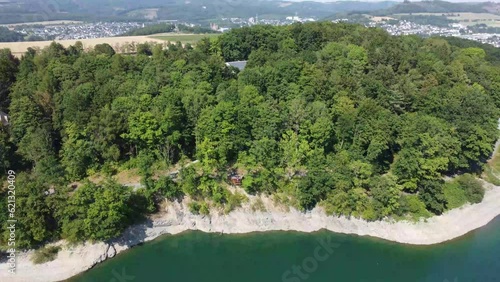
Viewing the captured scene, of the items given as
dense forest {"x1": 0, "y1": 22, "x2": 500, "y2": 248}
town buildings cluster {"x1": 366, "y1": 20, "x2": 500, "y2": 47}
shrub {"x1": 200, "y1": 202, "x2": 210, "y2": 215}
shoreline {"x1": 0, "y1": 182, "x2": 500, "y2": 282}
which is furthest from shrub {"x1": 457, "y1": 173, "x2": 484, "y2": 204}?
town buildings cluster {"x1": 366, "y1": 20, "x2": 500, "y2": 47}

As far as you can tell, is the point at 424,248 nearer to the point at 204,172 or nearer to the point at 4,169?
the point at 204,172

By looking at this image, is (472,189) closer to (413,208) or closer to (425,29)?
(413,208)

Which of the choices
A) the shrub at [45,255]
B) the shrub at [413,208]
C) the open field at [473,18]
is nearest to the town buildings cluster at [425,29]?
the open field at [473,18]

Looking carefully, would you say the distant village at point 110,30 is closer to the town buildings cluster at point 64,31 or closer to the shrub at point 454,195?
the town buildings cluster at point 64,31

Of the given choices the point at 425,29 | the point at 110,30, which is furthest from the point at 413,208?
the point at 425,29

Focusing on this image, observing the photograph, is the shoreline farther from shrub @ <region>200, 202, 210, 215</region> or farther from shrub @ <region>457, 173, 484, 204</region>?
shrub @ <region>457, 173, 484, 204</region>

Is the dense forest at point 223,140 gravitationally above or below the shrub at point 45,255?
above

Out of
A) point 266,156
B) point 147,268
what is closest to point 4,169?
point 147,268
